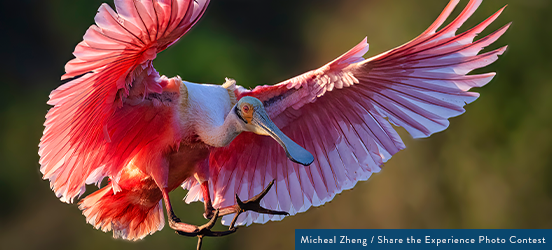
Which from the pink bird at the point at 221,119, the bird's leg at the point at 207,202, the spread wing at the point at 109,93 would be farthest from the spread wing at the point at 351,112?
the spread wing at the point at 109,93

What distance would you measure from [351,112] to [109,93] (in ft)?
2.44

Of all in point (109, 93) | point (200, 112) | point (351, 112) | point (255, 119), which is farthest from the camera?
point (351, 112)

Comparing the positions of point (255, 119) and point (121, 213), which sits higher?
point (255, 119)

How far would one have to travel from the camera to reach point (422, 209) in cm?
347

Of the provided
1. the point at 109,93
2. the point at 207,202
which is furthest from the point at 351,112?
the point at 109,93

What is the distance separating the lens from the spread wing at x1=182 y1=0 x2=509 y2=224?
1.38 metres

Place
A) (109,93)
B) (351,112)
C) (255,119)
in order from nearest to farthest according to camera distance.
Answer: (109,93) → (255,119) → (351,112)

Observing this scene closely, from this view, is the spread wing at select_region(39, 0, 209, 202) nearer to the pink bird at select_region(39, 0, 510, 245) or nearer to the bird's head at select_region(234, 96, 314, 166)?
the pink bird at select_region(39, 0, 510, 245)

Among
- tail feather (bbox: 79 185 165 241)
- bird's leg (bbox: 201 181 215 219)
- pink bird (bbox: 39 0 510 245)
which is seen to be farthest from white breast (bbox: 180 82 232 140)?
tail feather (bbox: 79 185 165 241)

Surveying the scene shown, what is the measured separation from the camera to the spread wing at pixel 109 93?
1.02m

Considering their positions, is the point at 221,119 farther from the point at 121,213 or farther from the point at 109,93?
the point at 121,213

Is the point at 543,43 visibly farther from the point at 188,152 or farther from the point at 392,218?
the point at 188,152

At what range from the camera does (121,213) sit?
5.47 feet

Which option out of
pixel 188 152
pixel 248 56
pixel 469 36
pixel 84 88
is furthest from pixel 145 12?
pixel 248 56
